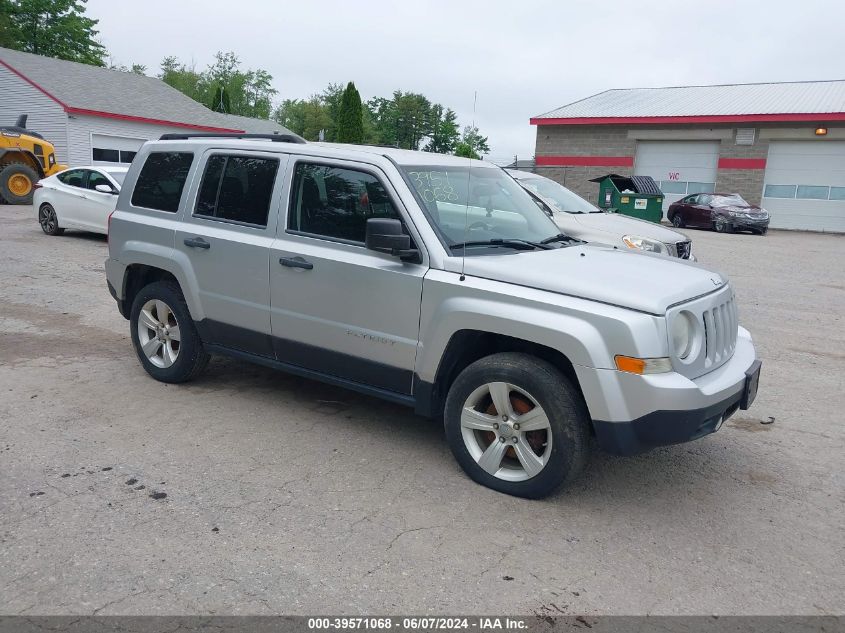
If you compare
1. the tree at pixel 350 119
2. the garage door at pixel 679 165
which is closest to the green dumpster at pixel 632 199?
the garage door at pixel 679 165

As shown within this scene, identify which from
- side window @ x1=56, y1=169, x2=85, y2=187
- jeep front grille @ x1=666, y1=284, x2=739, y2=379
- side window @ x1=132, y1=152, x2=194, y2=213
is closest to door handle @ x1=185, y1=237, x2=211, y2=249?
side window @ x1=132, y1=152, x2=194, y2=213

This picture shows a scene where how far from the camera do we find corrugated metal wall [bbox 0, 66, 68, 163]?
28.4 m

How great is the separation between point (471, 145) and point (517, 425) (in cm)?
210

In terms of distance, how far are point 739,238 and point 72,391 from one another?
21.7 metres

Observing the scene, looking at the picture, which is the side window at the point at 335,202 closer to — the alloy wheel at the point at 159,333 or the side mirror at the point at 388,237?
the side mirror at the point at 388,237

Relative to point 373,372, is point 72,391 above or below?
below

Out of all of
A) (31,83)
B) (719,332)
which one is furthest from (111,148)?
(719,332)

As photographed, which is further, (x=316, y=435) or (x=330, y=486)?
(x=316, y=435)

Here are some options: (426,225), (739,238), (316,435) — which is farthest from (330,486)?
(739,238)

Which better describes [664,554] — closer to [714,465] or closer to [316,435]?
[714,465]

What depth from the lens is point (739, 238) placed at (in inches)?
905

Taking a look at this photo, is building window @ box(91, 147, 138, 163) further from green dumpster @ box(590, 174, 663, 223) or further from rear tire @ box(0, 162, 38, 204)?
green dumpster @ box(590, 174, 663, 223)

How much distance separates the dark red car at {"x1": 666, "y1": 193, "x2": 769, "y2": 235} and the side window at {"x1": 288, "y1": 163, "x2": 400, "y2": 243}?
22591 mm

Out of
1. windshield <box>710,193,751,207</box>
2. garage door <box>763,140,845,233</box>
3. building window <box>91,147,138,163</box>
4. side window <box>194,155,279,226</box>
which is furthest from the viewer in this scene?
building window <box>91,147,138,163</box>
